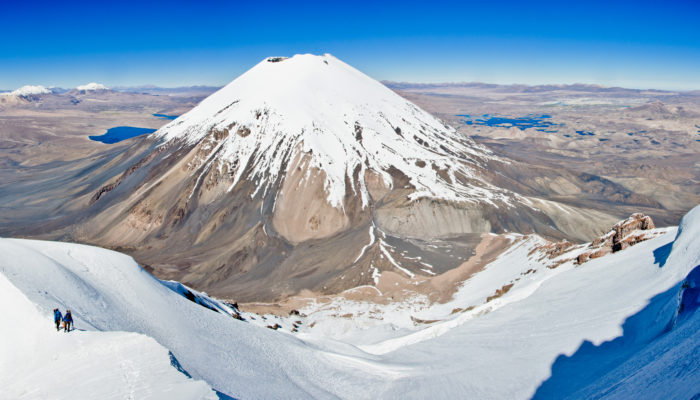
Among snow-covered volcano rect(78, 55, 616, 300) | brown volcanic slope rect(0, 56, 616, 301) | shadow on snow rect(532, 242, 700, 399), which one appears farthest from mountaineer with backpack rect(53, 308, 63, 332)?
snow-covered volcano rect(78, 55, 616, 300)

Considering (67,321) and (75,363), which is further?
(67,321)

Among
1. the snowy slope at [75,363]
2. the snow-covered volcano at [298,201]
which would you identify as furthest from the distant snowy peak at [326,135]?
the snowy slope at [75,363]

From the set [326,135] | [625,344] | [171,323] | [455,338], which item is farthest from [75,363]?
[326,135]

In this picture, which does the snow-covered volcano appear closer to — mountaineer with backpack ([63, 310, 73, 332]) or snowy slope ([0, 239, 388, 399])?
snowy slope ([0, 239, 388, 399])

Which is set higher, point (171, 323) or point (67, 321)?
point (67, 321)

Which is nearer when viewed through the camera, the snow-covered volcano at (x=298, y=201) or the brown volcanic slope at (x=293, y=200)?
the snow-covered volcano at (x=298, y=201)

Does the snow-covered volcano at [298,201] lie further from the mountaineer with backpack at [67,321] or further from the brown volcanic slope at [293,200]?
the mountaineer with backpack at [67,321]

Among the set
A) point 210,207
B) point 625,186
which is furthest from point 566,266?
point 625,186

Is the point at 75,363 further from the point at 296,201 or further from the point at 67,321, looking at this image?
the point at 296,201

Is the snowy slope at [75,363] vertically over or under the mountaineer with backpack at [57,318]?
under
